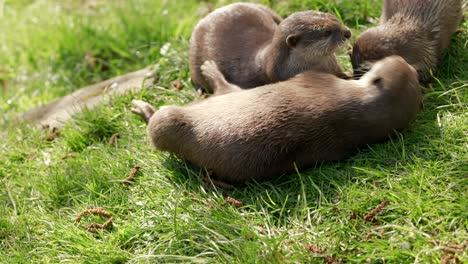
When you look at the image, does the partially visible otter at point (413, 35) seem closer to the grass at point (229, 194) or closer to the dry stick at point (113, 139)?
the grass at point (229, 194)

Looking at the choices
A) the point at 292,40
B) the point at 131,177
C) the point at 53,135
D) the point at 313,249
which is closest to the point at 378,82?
the point at 292,40

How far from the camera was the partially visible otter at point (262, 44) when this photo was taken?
379 cm

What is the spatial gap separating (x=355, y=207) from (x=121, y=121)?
200cm

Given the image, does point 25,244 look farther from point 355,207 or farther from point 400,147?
point 400,147

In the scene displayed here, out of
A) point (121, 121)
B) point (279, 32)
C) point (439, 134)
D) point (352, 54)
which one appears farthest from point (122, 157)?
point (439, 134)

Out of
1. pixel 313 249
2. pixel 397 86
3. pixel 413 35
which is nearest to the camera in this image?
pixel 313 249

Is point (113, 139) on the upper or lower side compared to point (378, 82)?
lower

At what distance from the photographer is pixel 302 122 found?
3.20 meters

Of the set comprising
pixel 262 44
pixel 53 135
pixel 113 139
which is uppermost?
pixel 262 44

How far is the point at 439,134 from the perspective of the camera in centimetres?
324

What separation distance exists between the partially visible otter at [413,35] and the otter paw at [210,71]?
0.94 meters

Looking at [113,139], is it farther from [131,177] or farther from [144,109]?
[131,177]

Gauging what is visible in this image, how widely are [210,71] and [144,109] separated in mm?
521

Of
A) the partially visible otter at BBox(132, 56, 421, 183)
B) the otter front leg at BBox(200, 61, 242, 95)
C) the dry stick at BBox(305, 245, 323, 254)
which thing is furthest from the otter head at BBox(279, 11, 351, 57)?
the dry stick at BBox(305, 245, 323, 254)
